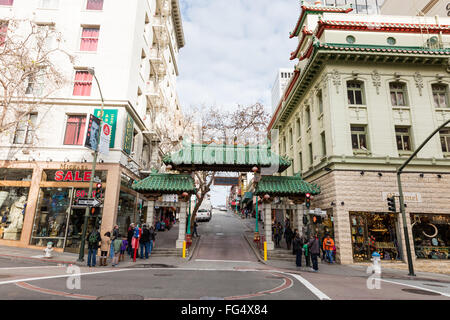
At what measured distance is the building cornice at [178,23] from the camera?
1406 inches

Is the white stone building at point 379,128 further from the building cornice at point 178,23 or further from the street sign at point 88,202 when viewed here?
the building cornice at point 178,23

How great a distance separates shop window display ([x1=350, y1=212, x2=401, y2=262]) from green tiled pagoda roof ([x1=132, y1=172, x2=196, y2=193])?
11.8 m

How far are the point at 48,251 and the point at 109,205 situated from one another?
14.6 ft

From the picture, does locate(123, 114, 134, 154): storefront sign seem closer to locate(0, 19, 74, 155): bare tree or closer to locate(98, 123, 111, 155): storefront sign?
locate(98, 123, 111, 155): storefront sign

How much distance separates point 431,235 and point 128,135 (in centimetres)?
2354

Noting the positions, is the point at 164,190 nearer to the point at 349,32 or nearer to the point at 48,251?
the point at 48,251

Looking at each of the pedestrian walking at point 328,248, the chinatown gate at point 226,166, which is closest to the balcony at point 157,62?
the chinatown gate at point 226,166

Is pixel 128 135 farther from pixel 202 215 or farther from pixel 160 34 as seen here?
pixel 202 215

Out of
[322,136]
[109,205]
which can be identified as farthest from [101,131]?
[322,136]

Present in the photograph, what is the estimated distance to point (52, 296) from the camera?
6922 millimetres

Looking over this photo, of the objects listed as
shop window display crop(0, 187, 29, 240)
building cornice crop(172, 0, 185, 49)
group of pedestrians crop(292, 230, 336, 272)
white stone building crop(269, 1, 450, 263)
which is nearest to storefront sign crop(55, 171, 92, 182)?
A: shop window display crop(0, 187, 29, 240)

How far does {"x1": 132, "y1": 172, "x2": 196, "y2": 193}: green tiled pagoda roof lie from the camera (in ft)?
63.1

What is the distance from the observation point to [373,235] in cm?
1828

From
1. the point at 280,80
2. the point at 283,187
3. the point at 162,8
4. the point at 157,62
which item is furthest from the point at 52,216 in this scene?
the point at 280,80
